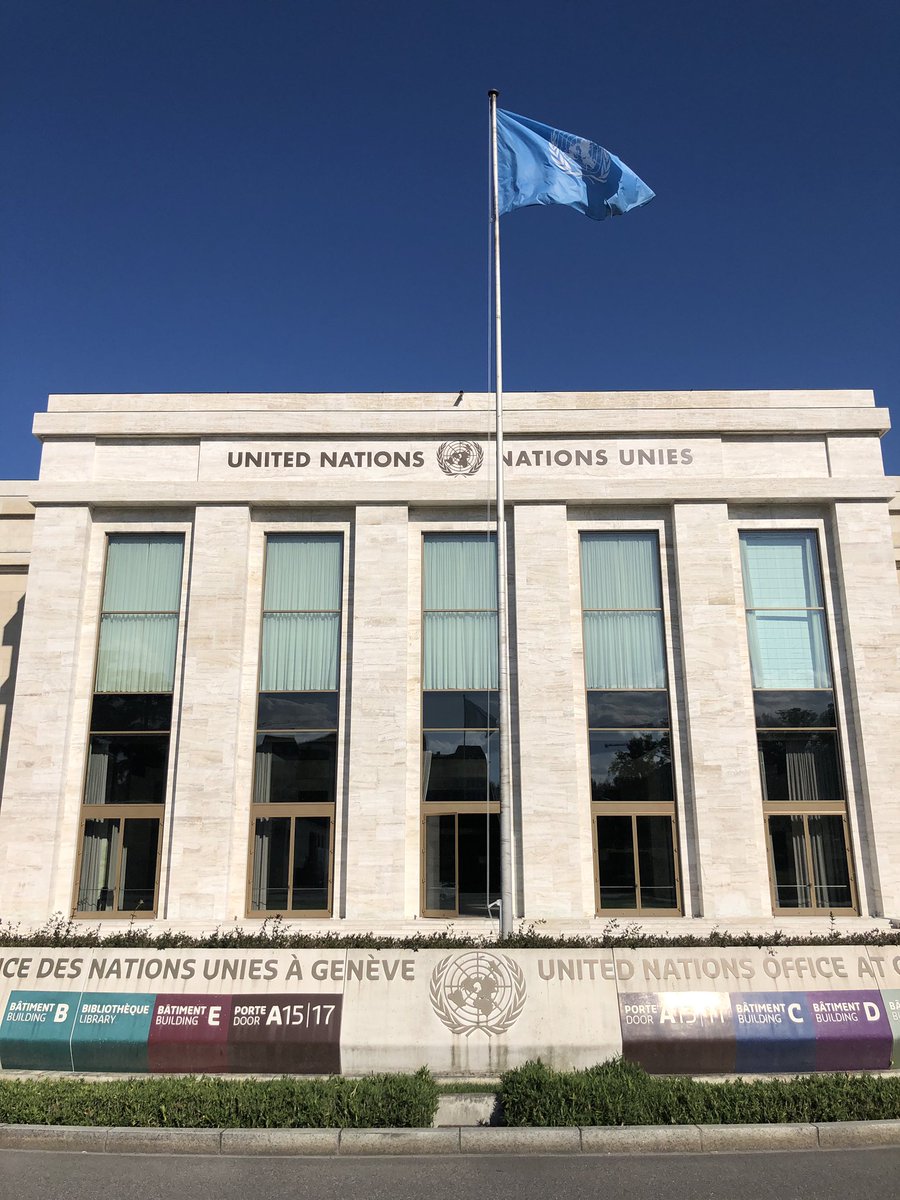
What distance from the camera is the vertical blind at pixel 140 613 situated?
23266 millimetres

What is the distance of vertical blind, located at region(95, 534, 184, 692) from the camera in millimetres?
23266

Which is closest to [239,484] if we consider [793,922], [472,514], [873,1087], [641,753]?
[472,514]

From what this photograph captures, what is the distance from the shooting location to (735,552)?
24.0m

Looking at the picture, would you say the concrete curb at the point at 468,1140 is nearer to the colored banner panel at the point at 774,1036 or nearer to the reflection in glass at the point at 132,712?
the colored banner panel at the point at 774,1036

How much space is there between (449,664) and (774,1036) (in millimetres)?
11974

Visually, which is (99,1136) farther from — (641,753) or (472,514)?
(472,514)

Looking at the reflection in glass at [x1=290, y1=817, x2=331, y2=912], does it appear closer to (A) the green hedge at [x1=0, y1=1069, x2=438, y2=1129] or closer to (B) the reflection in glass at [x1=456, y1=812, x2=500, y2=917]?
(B) the reflection in glass at [x1=456, y1=812, x2=500, y2=917]

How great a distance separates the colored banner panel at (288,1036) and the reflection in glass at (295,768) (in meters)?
8.35

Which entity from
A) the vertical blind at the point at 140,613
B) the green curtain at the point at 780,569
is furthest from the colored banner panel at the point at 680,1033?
the vertical blind at the point at 140,613

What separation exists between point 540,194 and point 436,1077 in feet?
55.5

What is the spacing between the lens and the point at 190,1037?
13883 mm

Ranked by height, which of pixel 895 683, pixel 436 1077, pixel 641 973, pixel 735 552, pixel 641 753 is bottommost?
pixel 436 1077

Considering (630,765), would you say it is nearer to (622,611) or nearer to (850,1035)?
(622,611)

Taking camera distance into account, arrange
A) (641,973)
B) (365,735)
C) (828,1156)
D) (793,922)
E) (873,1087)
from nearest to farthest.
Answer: (828,1156), (873,1087), (641,973), (793,922), (365,735)
